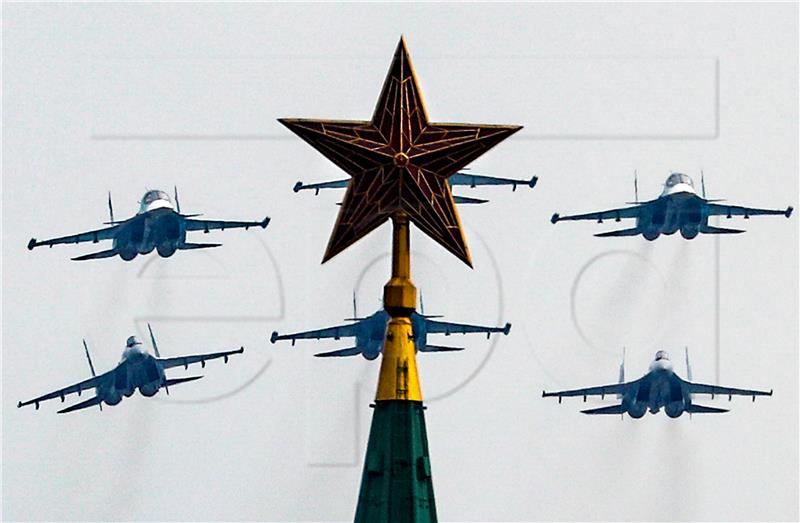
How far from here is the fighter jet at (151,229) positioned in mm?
42531

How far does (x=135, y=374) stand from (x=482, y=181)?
7.31 meters

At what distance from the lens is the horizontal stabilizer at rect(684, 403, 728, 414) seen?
137ft

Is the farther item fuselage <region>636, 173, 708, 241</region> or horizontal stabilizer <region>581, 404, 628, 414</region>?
fuselage <region>636, 173, 708, 241</region>

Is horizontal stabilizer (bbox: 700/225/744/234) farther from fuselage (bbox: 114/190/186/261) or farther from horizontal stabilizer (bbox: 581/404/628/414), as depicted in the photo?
fuselage (bbox: 114/190/186/261)

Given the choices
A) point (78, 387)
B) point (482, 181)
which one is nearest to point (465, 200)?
point (482, 181)

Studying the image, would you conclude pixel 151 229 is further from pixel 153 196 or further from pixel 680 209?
pixel 680 209

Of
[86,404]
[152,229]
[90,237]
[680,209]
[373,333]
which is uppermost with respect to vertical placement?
[680,209]

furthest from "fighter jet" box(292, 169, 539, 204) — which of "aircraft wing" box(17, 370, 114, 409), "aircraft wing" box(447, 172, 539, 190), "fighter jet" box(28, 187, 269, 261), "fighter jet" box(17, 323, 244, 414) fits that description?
"aircraft wing" box(17, 370, 114, 409)

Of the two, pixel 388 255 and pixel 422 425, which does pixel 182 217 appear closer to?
pixel 388 255

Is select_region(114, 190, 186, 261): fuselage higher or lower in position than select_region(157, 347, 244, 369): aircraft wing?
higher

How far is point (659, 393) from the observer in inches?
1662

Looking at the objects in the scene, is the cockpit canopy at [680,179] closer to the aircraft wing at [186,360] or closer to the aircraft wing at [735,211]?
the aircraft wing at [735,211]

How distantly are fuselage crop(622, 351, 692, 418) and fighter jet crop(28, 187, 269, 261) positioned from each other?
7726 millimetres

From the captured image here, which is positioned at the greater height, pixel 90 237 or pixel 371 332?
pixel 90 237
